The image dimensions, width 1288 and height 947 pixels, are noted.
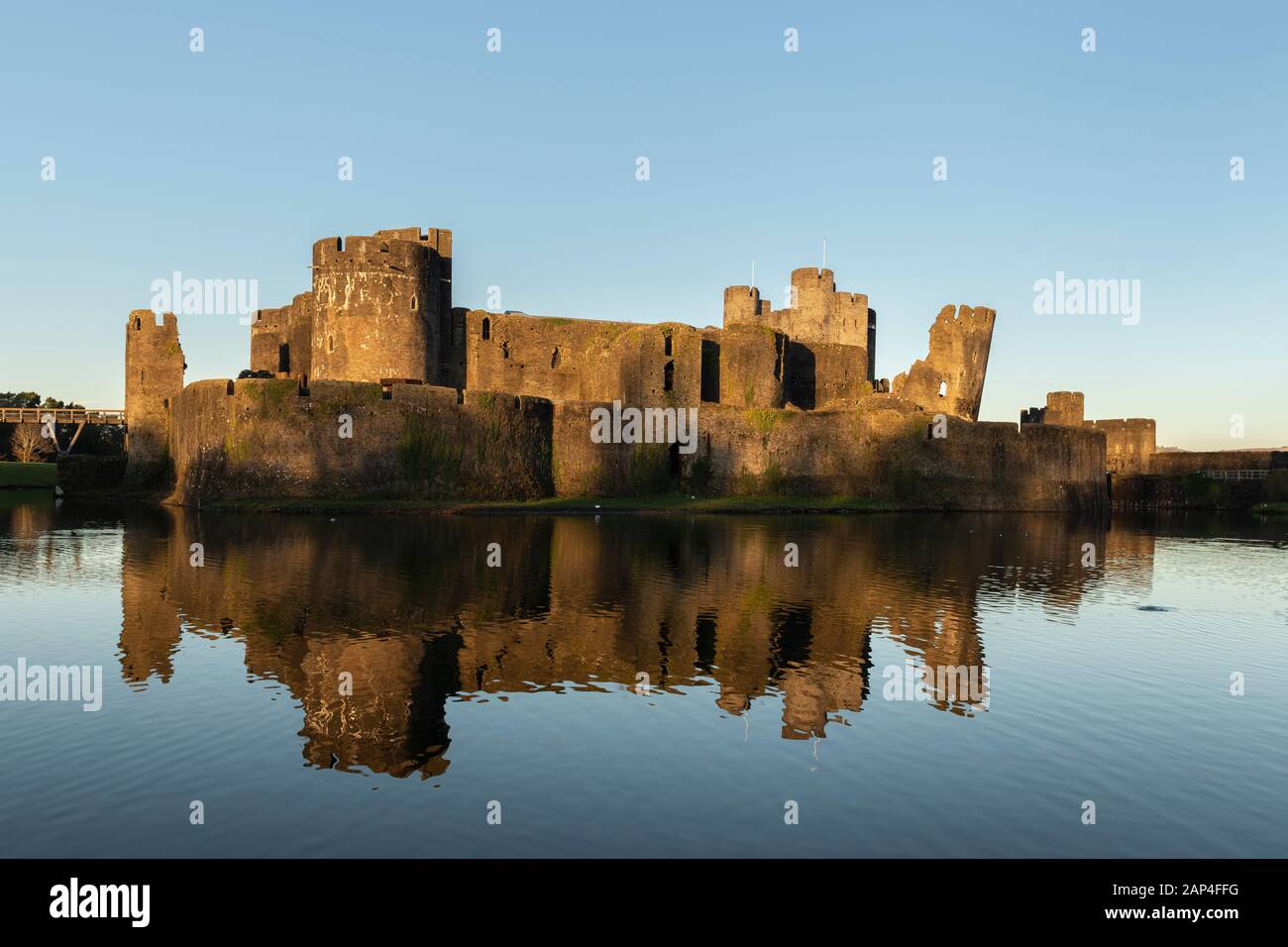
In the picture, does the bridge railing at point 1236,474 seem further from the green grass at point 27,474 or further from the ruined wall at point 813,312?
the green grass at point 27,474

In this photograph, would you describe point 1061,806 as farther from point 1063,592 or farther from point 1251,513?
point 1251,513

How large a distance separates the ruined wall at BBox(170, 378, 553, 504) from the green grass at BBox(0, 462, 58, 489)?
33.2 m

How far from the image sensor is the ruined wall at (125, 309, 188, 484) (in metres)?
58.2

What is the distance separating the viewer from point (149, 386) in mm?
59688

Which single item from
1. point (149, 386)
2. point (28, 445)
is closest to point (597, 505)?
point (149, 386)

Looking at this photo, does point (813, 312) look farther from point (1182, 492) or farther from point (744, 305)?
point (1182, 492)

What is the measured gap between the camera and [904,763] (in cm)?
918

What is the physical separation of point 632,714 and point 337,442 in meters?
34.3

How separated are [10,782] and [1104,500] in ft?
199

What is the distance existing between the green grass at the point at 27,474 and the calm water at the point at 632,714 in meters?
55.6

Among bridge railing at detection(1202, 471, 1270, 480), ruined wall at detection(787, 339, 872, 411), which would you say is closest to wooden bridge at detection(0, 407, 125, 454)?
ruined wall at detection(787, 339, 872, 411)

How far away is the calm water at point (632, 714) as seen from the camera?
7.53 metres

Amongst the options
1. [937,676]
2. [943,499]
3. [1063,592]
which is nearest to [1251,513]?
[943,499]

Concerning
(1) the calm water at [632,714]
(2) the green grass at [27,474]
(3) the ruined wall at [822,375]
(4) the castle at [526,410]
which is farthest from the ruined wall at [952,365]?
(2) the green grass at [27,474]
